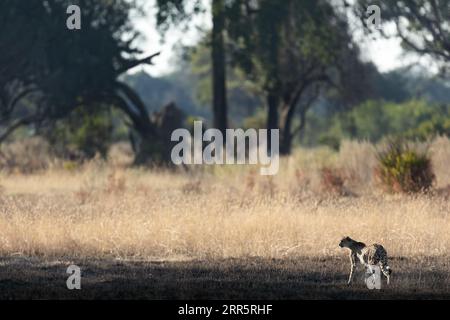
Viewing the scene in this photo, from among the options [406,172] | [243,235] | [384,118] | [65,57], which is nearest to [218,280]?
[243,235]

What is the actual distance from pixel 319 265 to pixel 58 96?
2221 centimetres

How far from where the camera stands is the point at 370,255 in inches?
404

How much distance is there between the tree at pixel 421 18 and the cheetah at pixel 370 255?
912 inches

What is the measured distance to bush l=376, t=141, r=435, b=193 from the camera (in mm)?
20172

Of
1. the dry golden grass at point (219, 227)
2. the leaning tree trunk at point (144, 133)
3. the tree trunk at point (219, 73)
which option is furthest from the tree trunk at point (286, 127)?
the dry golden grass at point (219, 227)

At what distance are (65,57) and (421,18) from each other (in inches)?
489

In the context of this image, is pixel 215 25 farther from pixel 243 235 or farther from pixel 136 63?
pixel 243 235

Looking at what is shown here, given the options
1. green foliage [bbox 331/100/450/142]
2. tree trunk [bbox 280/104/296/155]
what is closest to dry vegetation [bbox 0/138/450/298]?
tree trunk [bbox 280/104/296/155]

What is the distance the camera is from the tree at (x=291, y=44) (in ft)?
111

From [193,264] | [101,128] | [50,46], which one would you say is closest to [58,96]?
[50,46]

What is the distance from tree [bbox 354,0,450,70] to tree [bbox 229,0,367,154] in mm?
1513
